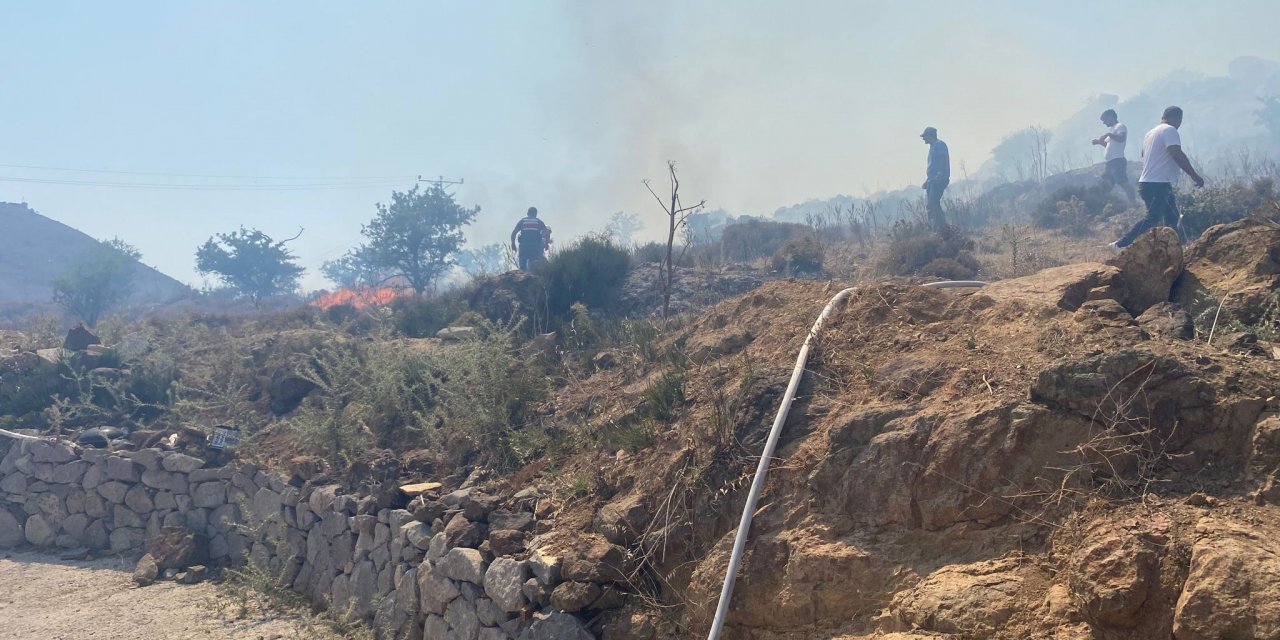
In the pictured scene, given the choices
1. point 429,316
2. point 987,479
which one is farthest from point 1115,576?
point 429,316

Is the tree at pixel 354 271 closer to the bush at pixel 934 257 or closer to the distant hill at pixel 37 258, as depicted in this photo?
the distant hill at pixel 37 258

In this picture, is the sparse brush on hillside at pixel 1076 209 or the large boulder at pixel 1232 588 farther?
the sparse brush on hillside at pixel 1076 209

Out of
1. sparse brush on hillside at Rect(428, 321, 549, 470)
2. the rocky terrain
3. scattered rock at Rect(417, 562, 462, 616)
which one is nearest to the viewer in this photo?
the rocky terrain

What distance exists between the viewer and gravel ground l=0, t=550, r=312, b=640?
6.54 metres

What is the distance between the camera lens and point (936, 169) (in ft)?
52.0

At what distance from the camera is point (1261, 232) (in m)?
4.81

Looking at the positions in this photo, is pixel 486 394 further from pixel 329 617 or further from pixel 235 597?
pixel 235 597

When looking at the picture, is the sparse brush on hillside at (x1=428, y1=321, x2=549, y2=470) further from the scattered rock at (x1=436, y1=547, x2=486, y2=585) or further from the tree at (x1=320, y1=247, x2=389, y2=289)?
the tree at (x1=320, y1=247, x2=389, y2=289)

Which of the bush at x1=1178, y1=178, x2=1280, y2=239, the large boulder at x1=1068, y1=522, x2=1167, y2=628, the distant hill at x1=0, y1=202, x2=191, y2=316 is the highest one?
the distant hill at x1=0, y1=202, x2=191, y2=316

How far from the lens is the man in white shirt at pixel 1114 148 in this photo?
14.4 meters

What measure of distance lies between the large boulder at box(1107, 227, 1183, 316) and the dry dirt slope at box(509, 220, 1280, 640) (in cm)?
1

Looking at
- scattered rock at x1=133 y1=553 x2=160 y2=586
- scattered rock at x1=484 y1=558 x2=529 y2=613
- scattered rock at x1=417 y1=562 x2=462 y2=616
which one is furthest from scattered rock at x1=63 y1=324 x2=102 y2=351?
scattered rock at x1=484 y1=558 x2=529 y2=613

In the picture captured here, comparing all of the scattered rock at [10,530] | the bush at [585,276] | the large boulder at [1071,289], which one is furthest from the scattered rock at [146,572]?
the large boulder at [1071,289]

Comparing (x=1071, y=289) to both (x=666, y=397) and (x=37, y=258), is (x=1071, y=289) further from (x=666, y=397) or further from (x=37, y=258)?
(x=37, y=258)
